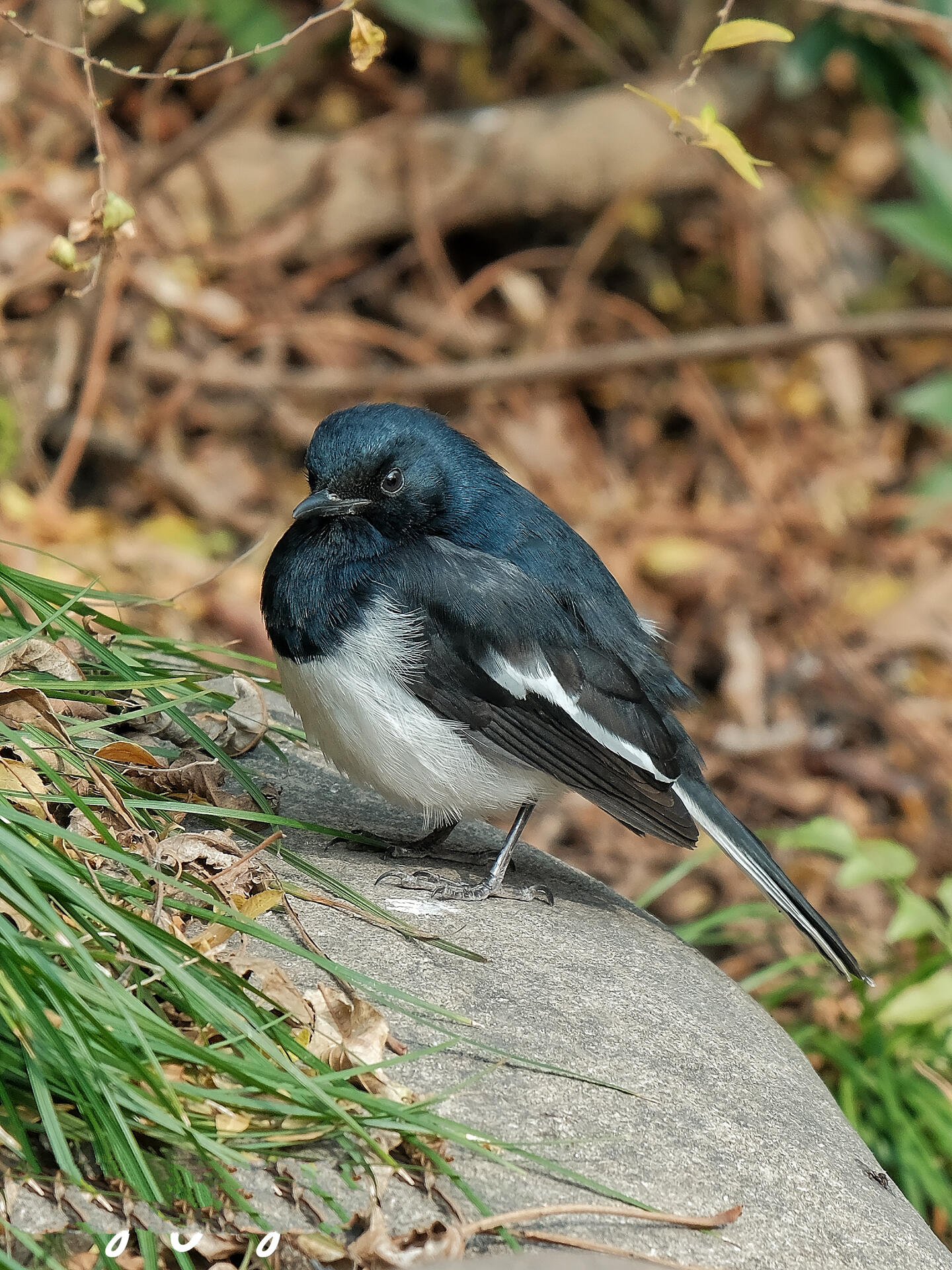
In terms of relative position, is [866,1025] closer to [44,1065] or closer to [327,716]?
[327,716]

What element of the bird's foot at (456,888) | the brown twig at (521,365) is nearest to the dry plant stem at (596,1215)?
the bird's foot at (456,888)

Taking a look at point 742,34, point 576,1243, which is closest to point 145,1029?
point 576,1243

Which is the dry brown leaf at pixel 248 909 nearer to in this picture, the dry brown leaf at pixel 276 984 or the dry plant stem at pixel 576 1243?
Answer: the dry brown leaf at pixel 276 984

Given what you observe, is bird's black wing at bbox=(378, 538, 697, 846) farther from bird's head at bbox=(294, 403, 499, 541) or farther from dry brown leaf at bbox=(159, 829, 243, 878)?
dry brown leaf at bbox=(159, 829, 243, 878)

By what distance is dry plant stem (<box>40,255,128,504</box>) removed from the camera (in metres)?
6.44

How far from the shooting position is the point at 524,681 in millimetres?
3312

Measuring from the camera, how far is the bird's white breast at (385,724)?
317 centimetres

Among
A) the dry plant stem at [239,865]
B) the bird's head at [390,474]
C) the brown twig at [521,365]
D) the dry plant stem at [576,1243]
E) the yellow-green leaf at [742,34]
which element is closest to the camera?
the dry plant stem at [576,1243]

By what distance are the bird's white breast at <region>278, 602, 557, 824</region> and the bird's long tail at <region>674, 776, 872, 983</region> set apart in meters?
0.57

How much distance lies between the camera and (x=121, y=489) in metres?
6.73

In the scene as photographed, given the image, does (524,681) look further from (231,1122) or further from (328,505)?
(231,1122)

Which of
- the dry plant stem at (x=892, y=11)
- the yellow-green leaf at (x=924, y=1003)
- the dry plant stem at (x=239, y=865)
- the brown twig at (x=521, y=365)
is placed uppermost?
the dry plant stem at (x=892, y=11)

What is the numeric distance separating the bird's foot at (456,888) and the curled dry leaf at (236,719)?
0.47m

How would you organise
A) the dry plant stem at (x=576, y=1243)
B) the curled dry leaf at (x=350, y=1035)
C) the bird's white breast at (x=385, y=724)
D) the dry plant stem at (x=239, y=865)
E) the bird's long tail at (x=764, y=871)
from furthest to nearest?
the bird's long tail at (x=764, y=871), the bird's white breast at (x=385, y=724), the dry plant stem at (x=239, y=865), the curled dry leaf at (x=350, y=1035), the dry plant stem at (x=576, y=1243)
